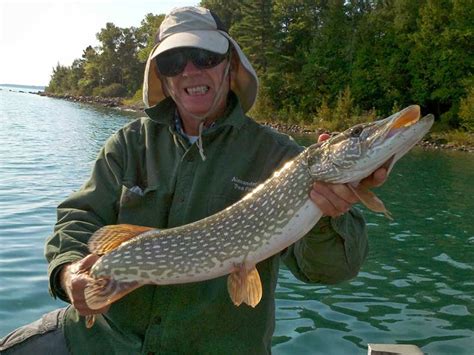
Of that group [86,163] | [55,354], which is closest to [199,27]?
[55,354]

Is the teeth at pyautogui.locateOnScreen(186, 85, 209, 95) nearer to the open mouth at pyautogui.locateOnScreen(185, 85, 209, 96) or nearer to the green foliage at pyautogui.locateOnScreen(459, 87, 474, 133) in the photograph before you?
the open mouth at pyautogui.locateOnScreen(185, 85, 209, 96)

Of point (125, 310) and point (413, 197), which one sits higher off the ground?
point (125, 310)

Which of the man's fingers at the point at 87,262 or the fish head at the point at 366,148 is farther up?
the fish head at the point at 366,148

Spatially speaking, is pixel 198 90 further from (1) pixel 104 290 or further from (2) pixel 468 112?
(2) pixel 468 112

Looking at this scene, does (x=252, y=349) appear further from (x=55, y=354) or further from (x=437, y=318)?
(x=437, y=318)

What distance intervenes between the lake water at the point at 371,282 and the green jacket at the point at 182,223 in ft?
8.46

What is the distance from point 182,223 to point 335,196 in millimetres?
845

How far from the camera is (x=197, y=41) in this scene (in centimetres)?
322

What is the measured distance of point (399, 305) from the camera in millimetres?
6797

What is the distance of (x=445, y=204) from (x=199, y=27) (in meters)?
12.3

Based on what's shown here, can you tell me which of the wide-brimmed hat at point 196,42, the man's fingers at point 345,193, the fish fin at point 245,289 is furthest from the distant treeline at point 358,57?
the fish fin at point 245,289

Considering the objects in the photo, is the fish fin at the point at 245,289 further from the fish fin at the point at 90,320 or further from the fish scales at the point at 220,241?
the fish fin at the point at 90,320

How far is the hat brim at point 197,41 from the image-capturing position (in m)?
3.22

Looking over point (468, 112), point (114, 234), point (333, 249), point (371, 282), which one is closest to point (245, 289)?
point (333, 249)
